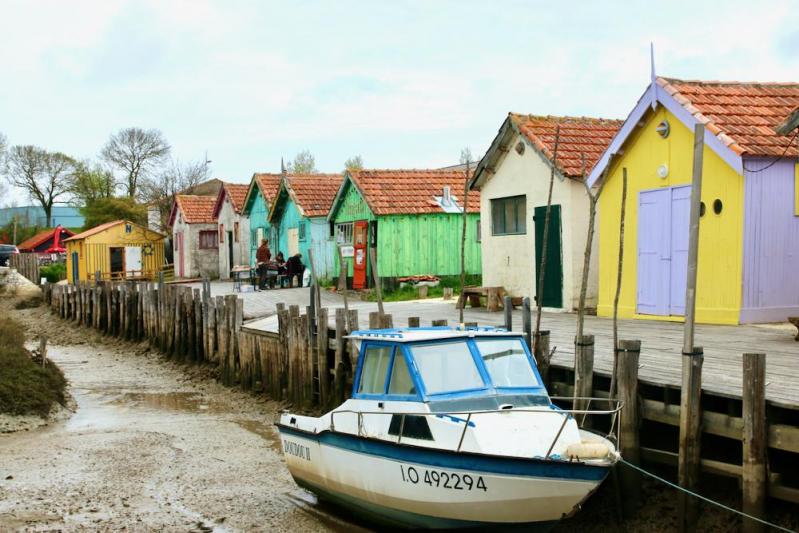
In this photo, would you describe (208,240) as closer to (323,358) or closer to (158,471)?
(323,358)

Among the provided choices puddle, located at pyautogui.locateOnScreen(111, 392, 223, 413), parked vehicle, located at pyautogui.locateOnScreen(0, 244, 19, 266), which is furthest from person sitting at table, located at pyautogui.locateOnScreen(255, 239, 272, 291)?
parked vehicle, located at pyautogui.locateOnScreen(0, 244, 19, 266)

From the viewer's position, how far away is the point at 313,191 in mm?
33438

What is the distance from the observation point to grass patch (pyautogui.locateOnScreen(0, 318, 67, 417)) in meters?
15.7

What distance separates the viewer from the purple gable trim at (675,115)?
14.9 m

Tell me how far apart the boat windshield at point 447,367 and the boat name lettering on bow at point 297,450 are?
7.31 ft

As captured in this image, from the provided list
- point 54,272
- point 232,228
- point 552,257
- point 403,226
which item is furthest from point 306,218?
point 54,272

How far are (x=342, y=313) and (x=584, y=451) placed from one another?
23.9 feet

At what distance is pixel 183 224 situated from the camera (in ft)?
145

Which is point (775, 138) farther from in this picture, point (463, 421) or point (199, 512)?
point (199, 512)

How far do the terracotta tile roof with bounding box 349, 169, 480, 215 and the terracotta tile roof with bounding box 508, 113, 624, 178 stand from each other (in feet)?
25.1

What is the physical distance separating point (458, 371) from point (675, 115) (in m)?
8.64

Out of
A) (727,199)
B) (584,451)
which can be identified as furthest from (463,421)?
(727,199)

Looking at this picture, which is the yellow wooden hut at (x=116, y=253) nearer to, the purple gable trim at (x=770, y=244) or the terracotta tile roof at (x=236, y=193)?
the terracotta tile roof at (x=236, y=193)

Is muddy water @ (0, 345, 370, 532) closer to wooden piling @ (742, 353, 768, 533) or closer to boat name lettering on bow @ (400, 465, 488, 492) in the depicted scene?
boat name lettering on bow @ (400, 465, 488, 492)
